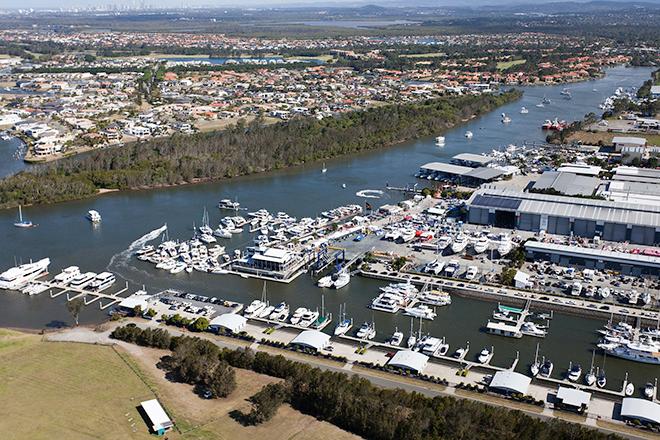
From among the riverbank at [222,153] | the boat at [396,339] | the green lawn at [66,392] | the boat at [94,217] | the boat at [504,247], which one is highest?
the riverbank at [222,153]

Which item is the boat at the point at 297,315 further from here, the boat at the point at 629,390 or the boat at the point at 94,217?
the boat at the point at 94,217

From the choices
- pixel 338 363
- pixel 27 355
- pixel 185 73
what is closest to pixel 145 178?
pixel 27 355

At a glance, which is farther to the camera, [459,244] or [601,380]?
[459,244]

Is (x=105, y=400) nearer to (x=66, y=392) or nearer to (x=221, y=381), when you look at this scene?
(x=66, y=392)

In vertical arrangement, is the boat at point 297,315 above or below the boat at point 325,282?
below

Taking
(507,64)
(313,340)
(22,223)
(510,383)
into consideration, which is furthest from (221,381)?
(507,64)

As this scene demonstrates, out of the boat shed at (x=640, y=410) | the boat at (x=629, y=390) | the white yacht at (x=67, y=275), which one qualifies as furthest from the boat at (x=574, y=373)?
the white yacht at (x=67, y=275)

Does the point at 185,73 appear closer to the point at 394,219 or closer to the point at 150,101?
the point at 150,101
